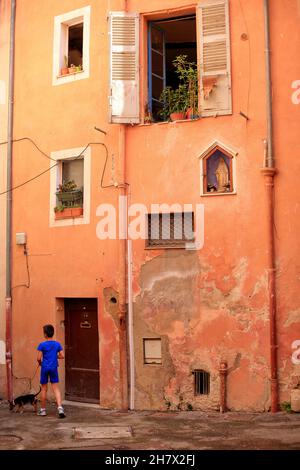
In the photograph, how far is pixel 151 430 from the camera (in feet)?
32.4

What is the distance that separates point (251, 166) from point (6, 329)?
601cm

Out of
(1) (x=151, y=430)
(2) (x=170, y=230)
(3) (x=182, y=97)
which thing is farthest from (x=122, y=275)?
(3) (x=182, y=97)

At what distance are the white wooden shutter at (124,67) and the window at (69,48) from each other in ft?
2.56

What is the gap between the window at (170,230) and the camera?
463 inches

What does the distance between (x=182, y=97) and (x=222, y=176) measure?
1835mm

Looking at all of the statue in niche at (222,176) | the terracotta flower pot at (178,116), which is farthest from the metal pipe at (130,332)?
the terracotta flower pot at (178,116)

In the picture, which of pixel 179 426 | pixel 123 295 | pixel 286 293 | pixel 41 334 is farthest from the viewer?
pixel 41 334

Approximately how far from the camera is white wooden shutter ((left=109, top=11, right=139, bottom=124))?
12.1 meters

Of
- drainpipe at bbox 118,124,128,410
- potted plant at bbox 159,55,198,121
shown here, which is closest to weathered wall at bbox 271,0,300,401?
potted plant at bbox 159,55,198,121

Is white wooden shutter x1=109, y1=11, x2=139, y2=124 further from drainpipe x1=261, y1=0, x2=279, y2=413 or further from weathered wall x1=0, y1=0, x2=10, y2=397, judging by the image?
weathered wall x1=0, y1=0, x2=10, y2=397

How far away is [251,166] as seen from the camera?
11312 millimetres

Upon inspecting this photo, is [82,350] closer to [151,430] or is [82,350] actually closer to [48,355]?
[48,355]

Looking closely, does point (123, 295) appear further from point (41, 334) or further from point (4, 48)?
point (4, 48)

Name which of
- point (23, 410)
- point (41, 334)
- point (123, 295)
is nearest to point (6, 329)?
point (41, 334)
